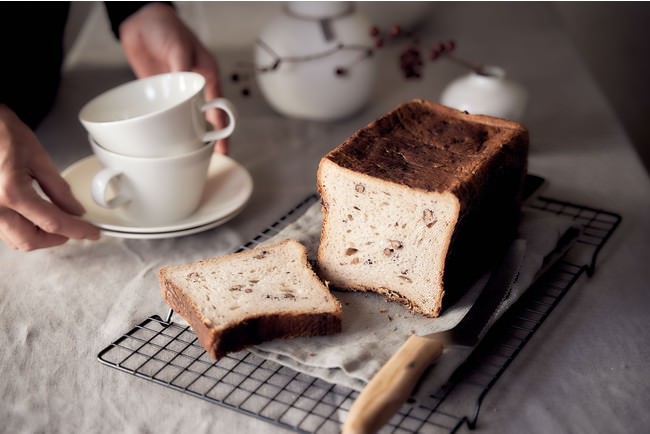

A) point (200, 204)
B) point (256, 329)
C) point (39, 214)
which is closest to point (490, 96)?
→ point (200, 204)

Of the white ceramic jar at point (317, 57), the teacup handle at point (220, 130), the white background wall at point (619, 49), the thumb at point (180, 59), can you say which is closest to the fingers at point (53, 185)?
the teacup handle at point (220, 130)

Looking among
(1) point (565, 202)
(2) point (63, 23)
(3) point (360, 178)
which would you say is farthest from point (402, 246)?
(2) point (63, 23)

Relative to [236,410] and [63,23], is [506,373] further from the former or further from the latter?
[63,23]

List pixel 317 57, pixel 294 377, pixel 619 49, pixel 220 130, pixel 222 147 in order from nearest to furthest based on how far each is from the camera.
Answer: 1. pixel 294 377
2. pixel 220 130
3. pixel 222 147
4. pixel 317 57
5. pixel 619 49

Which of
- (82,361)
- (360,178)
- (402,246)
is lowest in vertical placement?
(82,361)

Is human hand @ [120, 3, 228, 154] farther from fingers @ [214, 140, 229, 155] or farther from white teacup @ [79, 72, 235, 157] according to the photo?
white teacup @ [79, 72, 235, 157]

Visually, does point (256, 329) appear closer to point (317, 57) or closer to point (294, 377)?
point (294, 377)

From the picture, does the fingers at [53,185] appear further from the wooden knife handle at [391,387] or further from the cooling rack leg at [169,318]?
the wooden knife handle at [391,387]
